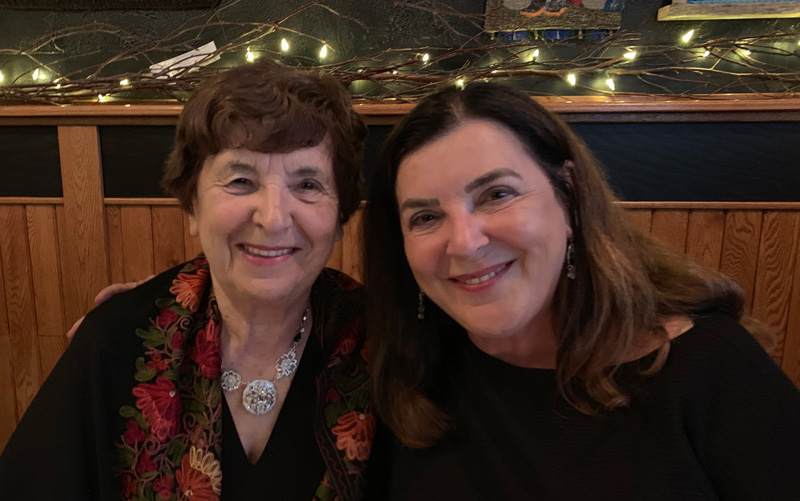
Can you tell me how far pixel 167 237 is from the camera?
1964 millimetres

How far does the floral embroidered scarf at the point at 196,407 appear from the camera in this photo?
1132 mm

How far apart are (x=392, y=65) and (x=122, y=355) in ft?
4.96

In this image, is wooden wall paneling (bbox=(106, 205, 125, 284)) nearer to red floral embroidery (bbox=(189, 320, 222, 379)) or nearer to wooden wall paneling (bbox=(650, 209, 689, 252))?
red floral embroidery (bbox=(189, 320, 222, 379))

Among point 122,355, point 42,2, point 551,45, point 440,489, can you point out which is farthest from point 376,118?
point 42,2

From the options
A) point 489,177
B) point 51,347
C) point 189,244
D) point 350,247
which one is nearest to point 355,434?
point 489,177

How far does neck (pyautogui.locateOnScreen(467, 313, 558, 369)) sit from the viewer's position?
3.68 ft

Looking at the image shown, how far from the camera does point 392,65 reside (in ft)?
7.01

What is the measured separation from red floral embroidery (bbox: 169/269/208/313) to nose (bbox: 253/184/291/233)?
33 cm

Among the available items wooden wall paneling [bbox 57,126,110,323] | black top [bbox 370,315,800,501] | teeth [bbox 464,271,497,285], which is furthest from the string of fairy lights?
black top [bbox 370,315,800,501]

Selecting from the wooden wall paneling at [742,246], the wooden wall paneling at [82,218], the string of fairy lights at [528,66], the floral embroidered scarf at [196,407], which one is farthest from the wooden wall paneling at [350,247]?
the wooden wall paneling at [742,246]

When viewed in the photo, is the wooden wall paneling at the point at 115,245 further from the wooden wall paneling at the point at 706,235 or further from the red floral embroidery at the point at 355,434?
the wooden wall paneling at the point at 706,235

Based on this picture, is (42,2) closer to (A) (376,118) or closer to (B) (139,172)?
(B) (139,172)

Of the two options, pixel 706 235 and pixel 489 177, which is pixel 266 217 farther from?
pixel 706 235

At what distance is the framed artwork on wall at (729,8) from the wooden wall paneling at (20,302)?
269 centimetres
